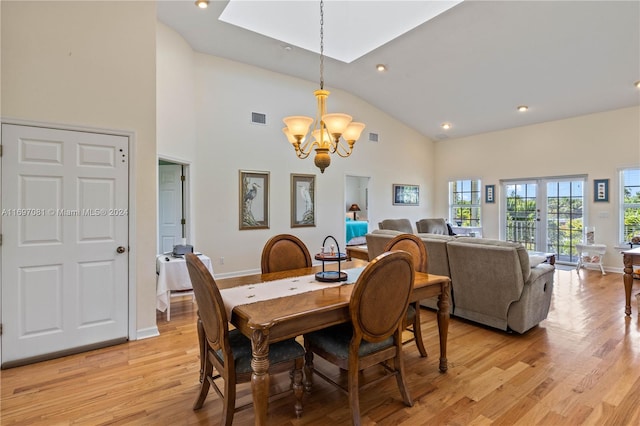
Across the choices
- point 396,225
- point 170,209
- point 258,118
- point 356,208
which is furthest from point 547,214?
point 170,209

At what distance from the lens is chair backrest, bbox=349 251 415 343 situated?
5.81ft

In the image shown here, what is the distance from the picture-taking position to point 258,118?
6012 millimetres

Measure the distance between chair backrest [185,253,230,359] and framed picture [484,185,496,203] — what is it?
7.74 meters

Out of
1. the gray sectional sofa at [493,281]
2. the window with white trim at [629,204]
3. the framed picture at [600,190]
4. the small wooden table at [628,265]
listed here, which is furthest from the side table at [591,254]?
the gray sectional sofa at [493,281]

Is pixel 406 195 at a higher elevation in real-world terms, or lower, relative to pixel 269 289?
higher

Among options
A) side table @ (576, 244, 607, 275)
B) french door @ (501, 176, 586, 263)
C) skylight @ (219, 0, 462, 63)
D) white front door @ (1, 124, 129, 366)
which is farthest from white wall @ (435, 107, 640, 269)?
white front door @ (1, 124, 129, 366)

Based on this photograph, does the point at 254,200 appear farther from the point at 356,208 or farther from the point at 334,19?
the point at 356,208

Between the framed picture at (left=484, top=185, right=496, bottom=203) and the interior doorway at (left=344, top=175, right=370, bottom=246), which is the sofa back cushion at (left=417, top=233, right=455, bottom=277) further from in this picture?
the framed picture at (left=484, top=185, right=496, bottom=203)

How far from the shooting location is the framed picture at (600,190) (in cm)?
616

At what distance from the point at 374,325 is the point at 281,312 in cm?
54

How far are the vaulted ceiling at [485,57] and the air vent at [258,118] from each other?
854 mm

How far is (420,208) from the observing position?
344 inches

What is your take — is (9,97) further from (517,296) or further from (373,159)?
(373,159)

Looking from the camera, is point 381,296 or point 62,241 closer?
point 381,296
